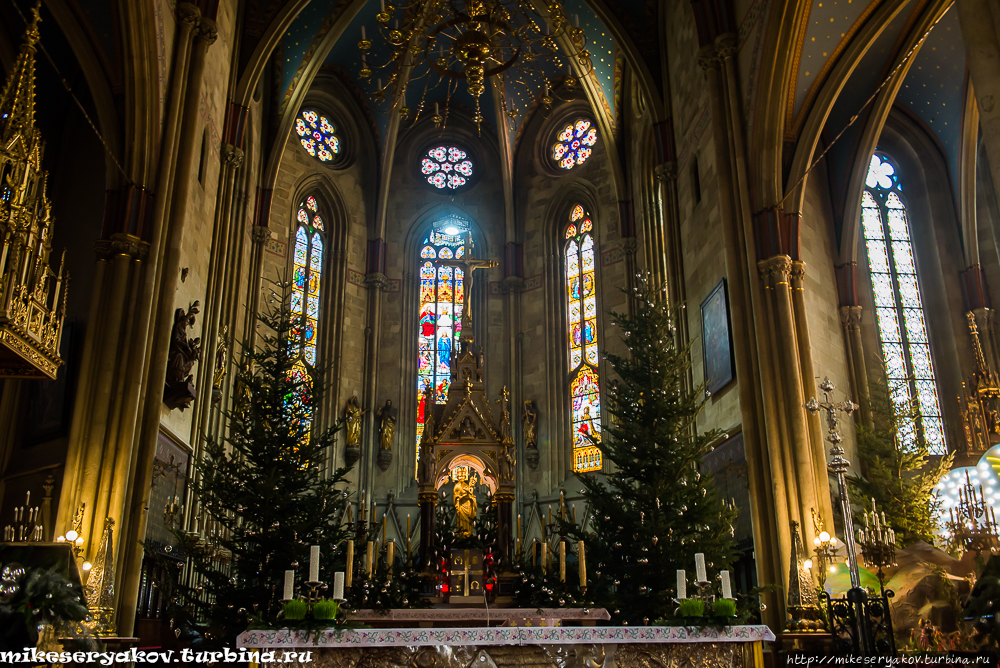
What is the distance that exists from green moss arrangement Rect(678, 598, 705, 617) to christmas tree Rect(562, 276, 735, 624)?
3.56 meters

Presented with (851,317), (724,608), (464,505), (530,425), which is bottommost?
(724,608)

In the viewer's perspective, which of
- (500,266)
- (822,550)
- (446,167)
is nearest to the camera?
(822,550)

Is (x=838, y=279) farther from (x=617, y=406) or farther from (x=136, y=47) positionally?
(x=136, y=47)

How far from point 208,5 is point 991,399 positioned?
51.4 ft

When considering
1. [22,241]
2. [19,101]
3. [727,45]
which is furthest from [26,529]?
[727,45]

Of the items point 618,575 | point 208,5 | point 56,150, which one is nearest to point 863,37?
point 618,575

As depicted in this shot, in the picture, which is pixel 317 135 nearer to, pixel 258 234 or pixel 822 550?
pixel 258 234

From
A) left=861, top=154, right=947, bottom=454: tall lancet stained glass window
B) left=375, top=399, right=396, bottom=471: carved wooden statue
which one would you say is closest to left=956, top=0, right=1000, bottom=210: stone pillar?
left=861, top=154, right=947, bottom=454: tall lancet stained glass window

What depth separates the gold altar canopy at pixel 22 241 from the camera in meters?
7.43

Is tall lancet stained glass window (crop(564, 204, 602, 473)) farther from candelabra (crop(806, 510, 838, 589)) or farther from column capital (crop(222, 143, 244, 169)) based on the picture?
column capital (crop(222, 143, 244, 169))

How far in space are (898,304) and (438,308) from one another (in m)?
11.3

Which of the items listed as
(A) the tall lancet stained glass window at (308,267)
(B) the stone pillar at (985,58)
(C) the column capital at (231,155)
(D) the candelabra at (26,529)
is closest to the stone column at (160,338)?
(D) the candelabra at (26,529)

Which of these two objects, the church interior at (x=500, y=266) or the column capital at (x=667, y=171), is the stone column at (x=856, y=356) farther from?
the column capital at (x=667, y=171)

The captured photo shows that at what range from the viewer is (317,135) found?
22.7m
